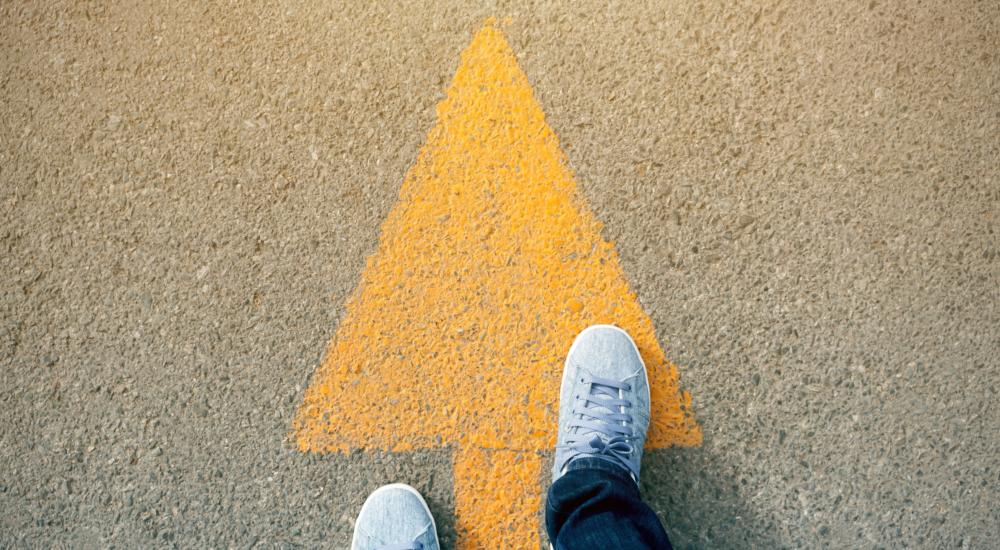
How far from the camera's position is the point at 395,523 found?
5.53 feet

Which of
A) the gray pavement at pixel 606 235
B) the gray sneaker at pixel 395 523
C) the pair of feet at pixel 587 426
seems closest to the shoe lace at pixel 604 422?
the pair of feet at pixel 587 426

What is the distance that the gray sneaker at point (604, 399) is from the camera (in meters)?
1.71

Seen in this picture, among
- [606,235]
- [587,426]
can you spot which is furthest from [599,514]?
[606,235]

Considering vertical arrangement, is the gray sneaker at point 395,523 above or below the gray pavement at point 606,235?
below

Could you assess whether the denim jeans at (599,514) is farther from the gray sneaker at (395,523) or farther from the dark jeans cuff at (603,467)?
the gray sneaker at (395,523)

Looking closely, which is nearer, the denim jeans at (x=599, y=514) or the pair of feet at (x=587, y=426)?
the denim jeans at (x=599, y=514)

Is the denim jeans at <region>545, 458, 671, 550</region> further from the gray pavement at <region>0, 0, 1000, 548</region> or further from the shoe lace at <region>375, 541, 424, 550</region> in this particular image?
the shoe lace at <region>375, 541, 424, 550</region>

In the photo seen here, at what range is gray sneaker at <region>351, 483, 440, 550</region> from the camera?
1.69m

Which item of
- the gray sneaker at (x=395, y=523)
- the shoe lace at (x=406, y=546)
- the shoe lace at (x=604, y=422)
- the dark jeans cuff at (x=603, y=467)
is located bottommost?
the shoe lace at (x=406, y=546)

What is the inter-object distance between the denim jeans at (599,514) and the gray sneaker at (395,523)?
1.20 ft

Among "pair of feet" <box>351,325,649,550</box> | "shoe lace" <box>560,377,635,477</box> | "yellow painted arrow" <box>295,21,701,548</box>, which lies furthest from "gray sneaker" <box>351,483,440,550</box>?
"shoe lace" <box>560,377,635,477</box>

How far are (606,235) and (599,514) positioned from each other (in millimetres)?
785

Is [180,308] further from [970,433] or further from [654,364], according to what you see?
[970,433]

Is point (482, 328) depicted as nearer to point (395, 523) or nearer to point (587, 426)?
point (587, 426)
